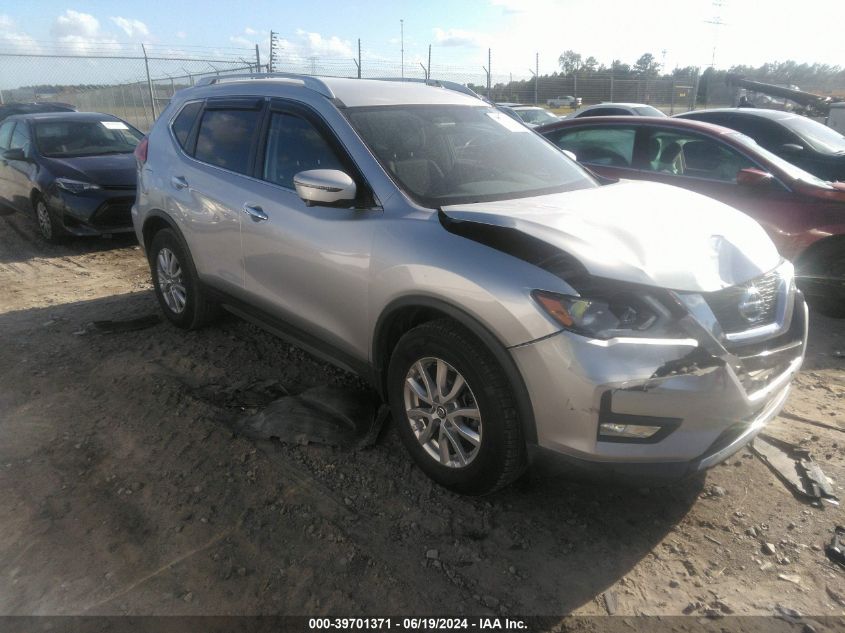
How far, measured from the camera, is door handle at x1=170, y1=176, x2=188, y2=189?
434cm

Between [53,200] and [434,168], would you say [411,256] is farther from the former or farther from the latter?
[53,200]

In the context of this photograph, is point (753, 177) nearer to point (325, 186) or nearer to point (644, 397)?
point (644, 397)

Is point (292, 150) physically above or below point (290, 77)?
below

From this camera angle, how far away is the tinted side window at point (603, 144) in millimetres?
6008

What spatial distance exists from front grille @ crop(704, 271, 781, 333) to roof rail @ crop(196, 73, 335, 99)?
225 cm

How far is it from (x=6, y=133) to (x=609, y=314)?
9.67 metres

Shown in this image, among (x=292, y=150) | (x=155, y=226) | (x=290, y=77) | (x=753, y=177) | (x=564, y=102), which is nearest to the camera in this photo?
(x=292, y=150)

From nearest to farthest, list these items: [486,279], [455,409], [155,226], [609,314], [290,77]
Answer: [609,314], [486,279], [455,409], [290,77], [155,226]

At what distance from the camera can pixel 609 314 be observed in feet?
7.73

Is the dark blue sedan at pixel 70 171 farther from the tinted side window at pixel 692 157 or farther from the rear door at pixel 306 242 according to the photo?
the tinted side window at pixel 692 157

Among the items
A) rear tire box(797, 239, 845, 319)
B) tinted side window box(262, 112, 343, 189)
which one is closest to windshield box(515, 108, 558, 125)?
rear tire box(797, 239, 845, 319)

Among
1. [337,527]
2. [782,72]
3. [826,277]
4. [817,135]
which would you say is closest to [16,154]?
[337,527]

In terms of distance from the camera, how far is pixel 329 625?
2240 millimetres

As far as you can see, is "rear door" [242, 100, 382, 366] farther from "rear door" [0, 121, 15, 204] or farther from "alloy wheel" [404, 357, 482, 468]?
"rear door" [0, 121, 15, 204]
